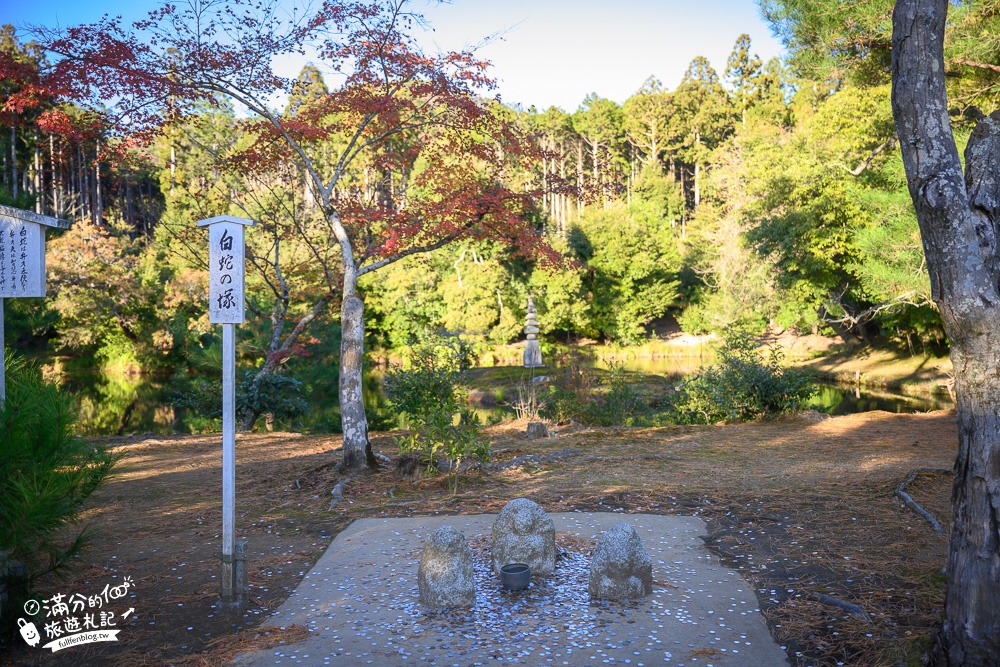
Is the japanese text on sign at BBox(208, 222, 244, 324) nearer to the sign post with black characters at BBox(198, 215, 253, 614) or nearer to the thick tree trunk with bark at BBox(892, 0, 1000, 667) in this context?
the sign post with black characters at BBox(198, 215, 253, 614)

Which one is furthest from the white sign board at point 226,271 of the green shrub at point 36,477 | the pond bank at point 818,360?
the pond bank at point 818,360

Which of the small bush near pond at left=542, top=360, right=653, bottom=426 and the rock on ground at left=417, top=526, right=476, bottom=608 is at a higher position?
the small bush near pond at left=542, top=360, right=653, bottom=426

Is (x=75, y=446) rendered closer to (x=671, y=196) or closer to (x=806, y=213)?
(x=806, y=213)

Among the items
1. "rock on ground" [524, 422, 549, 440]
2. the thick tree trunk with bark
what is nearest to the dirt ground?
"rock on ground" [524, 422, 549, 440]

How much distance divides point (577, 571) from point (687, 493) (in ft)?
6.91

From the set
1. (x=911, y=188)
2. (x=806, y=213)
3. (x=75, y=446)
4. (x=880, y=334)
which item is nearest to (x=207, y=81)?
(x=75, y=446)

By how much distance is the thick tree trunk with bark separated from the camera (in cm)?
286

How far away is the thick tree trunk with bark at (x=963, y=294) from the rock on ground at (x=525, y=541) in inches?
78.1

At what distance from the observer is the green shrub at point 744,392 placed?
35.9 feet

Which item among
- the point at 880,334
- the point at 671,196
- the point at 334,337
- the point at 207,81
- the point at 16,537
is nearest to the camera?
the point at 16,537

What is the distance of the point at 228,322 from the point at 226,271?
29cm

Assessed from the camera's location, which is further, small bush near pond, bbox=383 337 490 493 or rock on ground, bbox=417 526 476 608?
small bush near pond, bbox=383 337 490 493

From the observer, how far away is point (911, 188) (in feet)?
9.96

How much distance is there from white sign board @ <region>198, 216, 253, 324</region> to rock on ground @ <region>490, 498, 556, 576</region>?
1955 millimetres
